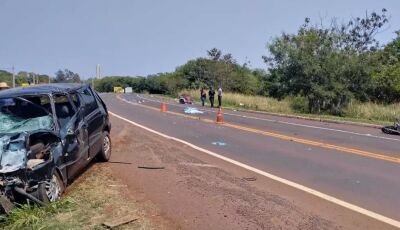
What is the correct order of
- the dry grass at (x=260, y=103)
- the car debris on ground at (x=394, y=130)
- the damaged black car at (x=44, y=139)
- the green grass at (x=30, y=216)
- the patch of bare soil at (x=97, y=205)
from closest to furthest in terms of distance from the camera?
the green grass at (x=30, y=216)
the patch of bare soil at (x=97, y=205)
the damaged black car at (x=44, y=139)
the car debris on ground at (x=394, y=130)
the dry grass at (x=260, y=103)

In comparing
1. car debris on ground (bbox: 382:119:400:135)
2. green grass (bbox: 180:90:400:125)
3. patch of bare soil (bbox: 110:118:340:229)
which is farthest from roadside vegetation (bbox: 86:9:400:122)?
patch of bare soil (bbox: 110:118:340:229)

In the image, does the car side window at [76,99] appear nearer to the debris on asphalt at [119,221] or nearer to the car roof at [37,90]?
the car roof at [37,90]

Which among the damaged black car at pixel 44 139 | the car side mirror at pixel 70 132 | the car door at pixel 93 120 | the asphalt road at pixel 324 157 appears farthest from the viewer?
the car door at pixel 93 120

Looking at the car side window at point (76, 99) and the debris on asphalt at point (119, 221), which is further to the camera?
the car side window at point (76, 99)

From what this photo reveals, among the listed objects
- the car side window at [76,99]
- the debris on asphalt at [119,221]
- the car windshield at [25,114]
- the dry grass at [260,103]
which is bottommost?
the dry grass at [260,103]

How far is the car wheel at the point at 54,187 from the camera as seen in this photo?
22.9 ft

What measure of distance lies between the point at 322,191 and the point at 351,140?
8351 millimetres

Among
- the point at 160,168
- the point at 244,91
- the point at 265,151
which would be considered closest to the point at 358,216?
the point at 160,168

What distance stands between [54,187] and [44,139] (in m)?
0.76

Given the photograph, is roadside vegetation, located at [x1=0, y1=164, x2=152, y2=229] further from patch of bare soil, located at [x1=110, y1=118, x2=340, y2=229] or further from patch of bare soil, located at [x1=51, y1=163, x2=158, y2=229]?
patch of bare soil, located at [x1=110, y1=118, x2=340, y2=229]

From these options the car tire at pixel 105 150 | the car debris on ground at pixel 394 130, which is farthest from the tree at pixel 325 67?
the car tire at pixel 105 150

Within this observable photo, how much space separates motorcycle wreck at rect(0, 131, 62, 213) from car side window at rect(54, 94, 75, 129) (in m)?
0.92

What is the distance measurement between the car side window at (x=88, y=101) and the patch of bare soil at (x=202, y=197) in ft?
4.24

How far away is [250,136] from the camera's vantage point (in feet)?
56.4
